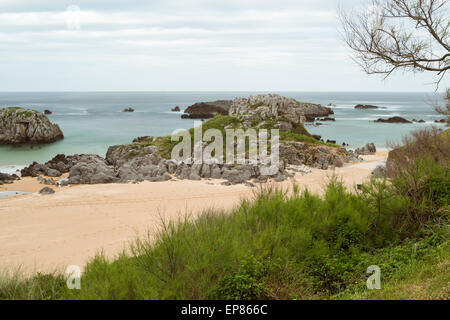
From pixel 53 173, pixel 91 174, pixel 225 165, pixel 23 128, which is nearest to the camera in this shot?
pixel 91 174

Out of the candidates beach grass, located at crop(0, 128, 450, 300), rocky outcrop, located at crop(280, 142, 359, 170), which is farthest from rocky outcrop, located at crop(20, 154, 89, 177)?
beach grass, located at crop(0, 128, 450, 300)

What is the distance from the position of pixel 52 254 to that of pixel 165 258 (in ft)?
21.4

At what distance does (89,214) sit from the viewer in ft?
49.2

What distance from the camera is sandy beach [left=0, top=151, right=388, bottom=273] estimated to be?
10633 mm

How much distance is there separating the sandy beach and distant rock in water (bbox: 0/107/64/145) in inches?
847

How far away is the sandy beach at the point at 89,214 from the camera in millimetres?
10633

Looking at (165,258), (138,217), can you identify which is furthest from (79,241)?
(165,258)

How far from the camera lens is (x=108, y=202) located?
17.0m

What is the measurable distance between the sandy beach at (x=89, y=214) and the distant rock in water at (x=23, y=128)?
21.5m

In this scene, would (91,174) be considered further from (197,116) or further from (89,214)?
(197,116)

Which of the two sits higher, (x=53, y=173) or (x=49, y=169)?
(x=49, y=169)

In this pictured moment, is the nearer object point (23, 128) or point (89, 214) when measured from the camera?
point (89, 214)

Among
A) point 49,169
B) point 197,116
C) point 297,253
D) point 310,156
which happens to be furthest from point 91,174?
point 197,116

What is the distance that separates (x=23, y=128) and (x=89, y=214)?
3314 cm
